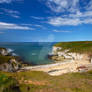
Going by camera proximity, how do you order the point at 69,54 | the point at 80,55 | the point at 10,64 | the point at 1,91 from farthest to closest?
the point at 69,54 < the point at 80,55 < the point at 10,64 < the point at 1,91

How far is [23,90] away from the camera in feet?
34.5

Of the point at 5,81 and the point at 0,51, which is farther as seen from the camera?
the point at 0,51

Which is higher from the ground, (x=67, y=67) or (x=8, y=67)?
(x=8, y=67)

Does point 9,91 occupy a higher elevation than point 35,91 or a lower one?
higher

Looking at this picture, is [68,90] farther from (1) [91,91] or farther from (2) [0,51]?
(2) [0,51]

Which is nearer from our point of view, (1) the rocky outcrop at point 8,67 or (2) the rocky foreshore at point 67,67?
(1) the rocky outcrop at point 8,67

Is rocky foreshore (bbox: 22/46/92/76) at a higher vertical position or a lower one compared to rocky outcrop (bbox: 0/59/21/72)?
lower

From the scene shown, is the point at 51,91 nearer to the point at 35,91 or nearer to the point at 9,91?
the point at 35,91

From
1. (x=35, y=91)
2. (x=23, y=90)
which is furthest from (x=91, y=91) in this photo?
(x=23, y=90)

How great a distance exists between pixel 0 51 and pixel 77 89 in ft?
178

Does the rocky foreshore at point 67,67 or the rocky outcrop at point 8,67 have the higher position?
the rocky outcrop at point 8,67

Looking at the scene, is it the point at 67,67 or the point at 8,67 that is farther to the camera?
the point at 67,67

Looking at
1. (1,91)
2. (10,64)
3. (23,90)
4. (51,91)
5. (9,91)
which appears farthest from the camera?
(10,64)

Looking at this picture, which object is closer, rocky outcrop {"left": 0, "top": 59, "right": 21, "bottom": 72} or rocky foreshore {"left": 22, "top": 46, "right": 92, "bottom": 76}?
rocky outcrop {"left": 0, "top": 59, "right": 21, "bottom": 72}
